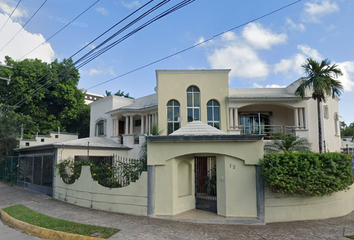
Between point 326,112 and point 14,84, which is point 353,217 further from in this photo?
point 14,84

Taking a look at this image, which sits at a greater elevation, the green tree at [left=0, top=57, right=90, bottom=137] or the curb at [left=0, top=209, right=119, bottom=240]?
the green tree at [left=0, top=57, right=90, bottom=137]

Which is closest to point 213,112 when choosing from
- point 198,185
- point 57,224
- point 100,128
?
point 198,185

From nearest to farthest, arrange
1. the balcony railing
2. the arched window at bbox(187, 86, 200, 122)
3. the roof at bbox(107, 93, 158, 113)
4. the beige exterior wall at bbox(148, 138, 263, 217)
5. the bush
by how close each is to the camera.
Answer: the bush < the beige exterior wall at bbox(148, 138, 263, 217) < the balcony railing < the arched window at bbox(187, 86, 200, 122) < the roof at bbox(107, 93, 158, 113)

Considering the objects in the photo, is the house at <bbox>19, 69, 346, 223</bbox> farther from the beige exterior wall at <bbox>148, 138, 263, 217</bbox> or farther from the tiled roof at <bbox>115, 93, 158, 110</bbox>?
the tiled roof at <bbox>115, 93, 158, 110</bbox>

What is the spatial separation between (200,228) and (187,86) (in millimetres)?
11758

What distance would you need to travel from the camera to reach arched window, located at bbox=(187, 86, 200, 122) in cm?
1803

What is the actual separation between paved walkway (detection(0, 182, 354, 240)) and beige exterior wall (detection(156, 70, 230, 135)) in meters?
9.64

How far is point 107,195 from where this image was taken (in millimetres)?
9867

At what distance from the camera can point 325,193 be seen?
27.9 ft

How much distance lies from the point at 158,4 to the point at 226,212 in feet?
23.7

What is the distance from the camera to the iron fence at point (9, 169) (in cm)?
1886

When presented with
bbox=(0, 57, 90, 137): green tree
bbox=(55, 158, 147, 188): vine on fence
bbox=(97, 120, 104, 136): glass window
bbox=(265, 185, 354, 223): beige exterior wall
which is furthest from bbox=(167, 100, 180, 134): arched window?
bbox=(0, 57, 90, 137): green tree

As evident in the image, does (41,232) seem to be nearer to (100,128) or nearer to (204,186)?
(204,186)

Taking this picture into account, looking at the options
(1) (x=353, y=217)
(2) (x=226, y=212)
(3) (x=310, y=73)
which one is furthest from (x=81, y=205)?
(3) (x=310, y=73)
